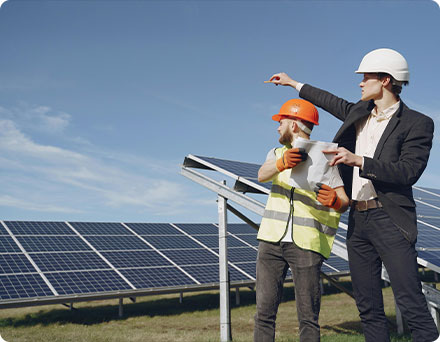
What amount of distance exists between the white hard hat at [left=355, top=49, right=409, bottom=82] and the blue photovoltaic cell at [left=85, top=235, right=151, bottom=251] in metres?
9.41

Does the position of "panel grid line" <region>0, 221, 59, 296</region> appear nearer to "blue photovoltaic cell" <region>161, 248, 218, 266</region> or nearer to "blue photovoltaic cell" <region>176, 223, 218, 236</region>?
"blue photovoltaic cell" <region>161, 248, 218, 266</region>

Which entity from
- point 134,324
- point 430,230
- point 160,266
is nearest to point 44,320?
point 134,324

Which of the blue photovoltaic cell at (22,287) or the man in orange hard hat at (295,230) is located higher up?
the man in orange hard hat at (295,230)

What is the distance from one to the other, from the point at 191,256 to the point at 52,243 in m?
3.36

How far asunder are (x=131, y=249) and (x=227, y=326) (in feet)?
17.9

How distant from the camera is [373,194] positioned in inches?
124

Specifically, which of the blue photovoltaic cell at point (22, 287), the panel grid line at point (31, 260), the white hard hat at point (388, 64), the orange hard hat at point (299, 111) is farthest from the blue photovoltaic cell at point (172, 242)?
the white hard hat at point (388, 64)

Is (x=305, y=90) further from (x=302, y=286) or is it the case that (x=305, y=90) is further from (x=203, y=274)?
(x=203, y=274)

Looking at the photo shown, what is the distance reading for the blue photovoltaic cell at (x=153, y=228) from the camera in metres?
13.5

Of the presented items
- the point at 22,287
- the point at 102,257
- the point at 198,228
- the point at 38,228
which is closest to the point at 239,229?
the point at 198,228

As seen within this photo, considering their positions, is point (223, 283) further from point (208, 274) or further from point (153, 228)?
point (153, 228)

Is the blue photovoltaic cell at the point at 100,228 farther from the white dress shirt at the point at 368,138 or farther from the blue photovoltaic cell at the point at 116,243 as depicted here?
the white dress shirt at the point at 368,138

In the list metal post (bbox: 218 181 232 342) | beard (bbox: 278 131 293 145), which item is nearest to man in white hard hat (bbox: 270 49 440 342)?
beard (bbox: 278 131 293 145)

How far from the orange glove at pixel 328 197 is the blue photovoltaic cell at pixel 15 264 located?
7.74 meters
